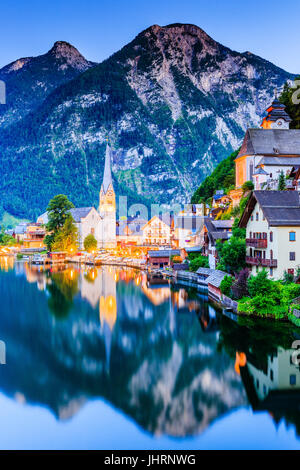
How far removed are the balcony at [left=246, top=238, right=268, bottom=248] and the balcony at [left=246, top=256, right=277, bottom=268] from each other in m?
0.94

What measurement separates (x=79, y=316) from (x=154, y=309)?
246 inches

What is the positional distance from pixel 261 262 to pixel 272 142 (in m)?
27.7

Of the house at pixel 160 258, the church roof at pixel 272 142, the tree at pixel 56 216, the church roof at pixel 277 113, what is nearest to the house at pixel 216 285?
the church roof at pixel 272 142

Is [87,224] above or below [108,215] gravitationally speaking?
below

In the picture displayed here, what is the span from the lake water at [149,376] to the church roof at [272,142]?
25.1 meters

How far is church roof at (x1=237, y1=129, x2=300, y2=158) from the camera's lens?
5550 centimetres

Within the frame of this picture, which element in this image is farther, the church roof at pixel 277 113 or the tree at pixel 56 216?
the tree at pixel 56 216

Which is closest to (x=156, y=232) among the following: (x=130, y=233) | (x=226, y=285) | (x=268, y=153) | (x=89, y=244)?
(x=130, y=233)

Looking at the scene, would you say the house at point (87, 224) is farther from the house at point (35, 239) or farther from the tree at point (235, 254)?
the tree at point (235, 254)

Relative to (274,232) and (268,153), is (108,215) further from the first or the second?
(274,232)

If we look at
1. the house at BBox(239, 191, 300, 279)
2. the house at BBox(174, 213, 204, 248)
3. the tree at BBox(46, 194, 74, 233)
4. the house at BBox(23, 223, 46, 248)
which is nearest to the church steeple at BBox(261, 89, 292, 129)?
the house at BBox(174, 213, 204, 248)

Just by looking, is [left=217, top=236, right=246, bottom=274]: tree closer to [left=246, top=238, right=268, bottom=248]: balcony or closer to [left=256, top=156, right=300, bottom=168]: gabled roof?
[left=246, top=238, right=268, bottom=248]: balcony

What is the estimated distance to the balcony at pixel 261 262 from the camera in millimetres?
31875

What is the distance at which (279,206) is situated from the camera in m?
33.3
